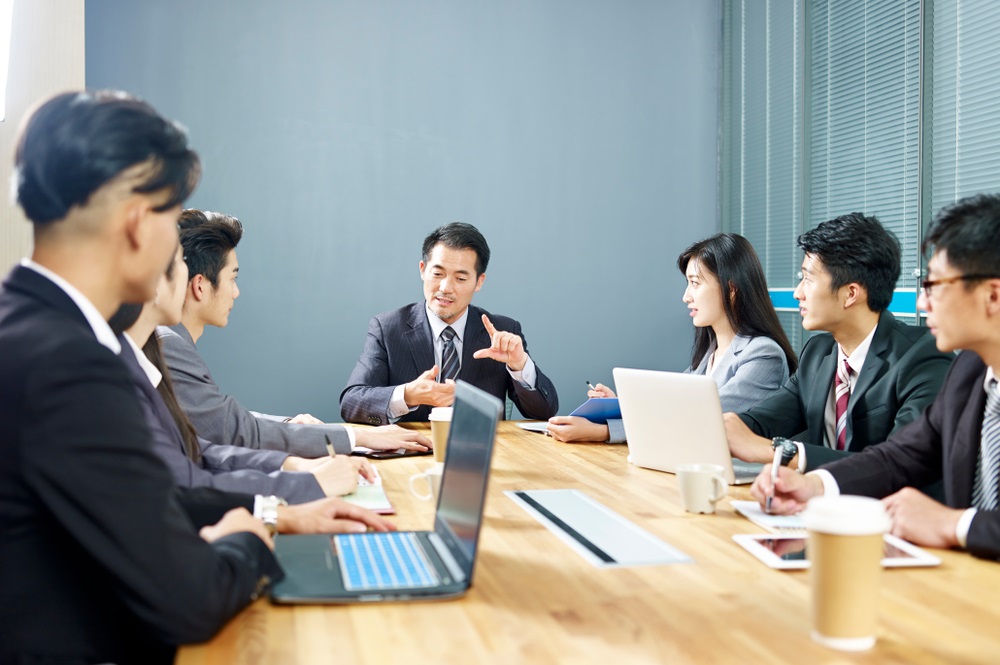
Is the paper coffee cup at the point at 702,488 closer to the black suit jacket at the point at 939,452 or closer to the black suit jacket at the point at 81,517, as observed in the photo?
the black suit jacket at the point at 939,452

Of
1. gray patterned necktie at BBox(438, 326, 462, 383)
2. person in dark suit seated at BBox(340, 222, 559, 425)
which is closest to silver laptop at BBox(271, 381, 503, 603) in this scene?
person in dark suit seated at BBox(340, 222, 559, 425)

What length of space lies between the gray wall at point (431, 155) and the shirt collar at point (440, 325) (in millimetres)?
1046

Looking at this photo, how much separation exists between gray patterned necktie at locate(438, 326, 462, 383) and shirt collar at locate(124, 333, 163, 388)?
5.26 feet

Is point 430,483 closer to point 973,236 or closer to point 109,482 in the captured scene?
point 109,482

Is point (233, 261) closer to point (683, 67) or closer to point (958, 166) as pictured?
point (958, 166)

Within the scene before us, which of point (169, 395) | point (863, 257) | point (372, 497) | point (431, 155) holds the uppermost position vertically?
point (431, 155)

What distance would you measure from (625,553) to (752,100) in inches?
142

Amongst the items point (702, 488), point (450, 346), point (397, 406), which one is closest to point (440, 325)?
point (450, 346)

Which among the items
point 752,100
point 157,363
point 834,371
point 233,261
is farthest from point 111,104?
point 752,100

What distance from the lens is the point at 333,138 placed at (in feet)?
14.5

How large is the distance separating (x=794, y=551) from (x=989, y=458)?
1.71ft

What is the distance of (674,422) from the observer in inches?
83.4

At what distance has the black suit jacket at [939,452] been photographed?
1.74 metres

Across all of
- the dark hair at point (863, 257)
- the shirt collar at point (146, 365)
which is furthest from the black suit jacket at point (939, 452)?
the shirt collar at point (146, 365)
